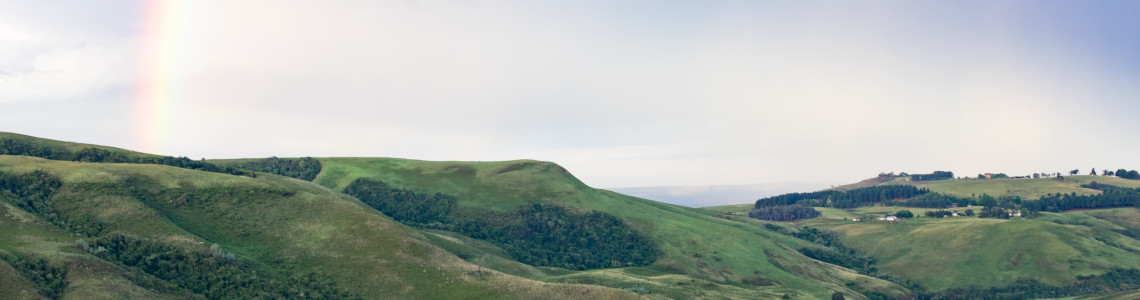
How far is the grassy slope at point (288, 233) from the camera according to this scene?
3780 inches

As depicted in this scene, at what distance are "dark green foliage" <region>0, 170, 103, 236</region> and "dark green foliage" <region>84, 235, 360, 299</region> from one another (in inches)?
357

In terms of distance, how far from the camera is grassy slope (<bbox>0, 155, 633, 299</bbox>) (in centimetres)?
9600

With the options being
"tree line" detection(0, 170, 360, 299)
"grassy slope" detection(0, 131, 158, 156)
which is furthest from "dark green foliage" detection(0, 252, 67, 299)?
"grassy slope" detection(0, 131, 158, 156)

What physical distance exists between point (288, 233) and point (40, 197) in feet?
129

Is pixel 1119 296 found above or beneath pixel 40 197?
beneath

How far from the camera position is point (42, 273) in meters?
70.1

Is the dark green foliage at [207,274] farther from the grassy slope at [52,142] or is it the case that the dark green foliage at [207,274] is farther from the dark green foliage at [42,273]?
the grassy slope at [52,142]

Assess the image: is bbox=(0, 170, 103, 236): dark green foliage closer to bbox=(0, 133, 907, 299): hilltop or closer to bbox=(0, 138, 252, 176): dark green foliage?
bbox=(0, 133, 907, 299): hilltop

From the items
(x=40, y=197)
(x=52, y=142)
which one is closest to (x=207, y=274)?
(x=40, y=197)

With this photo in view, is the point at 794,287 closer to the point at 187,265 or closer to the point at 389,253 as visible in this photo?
the point at 389,253

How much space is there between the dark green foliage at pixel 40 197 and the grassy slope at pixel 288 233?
182cm

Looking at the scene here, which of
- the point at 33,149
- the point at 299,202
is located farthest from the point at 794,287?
the point at 33,149

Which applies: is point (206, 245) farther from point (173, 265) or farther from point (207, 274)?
point (207, 274)

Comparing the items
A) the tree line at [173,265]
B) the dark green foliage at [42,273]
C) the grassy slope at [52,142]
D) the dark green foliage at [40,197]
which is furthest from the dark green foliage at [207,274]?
the grassy slope at [52,142]
